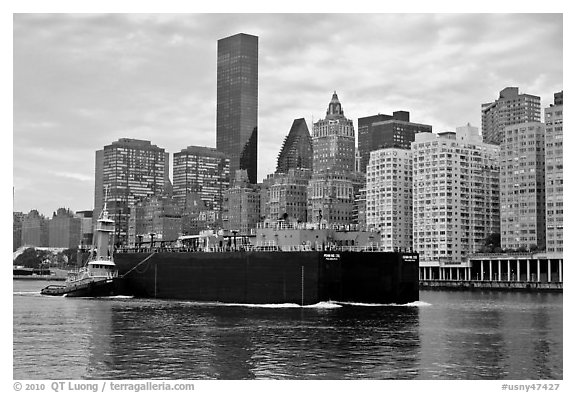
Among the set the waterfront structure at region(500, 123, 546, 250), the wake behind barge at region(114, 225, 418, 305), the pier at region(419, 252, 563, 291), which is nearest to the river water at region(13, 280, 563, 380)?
the wake behind barge at region(114, 225, 418, 305)

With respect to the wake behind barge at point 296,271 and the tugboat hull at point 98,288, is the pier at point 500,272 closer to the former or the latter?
the wake behind barge at point 296,271

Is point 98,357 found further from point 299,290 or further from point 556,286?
point 556,286

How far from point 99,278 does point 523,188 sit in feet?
361

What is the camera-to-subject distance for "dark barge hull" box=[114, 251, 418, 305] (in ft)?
242

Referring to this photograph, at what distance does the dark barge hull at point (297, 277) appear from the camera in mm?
73625

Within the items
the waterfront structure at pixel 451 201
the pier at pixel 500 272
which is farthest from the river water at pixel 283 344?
the waterfront structure at pixel 451 201

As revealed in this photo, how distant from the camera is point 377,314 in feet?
216

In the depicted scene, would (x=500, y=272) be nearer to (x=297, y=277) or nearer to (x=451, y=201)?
(x=451, y=201)

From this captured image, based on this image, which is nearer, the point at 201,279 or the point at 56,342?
the point at 56,342

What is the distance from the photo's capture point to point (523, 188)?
177500mm

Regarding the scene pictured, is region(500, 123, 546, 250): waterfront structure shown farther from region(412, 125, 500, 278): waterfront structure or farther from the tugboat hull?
the tugboat hull
